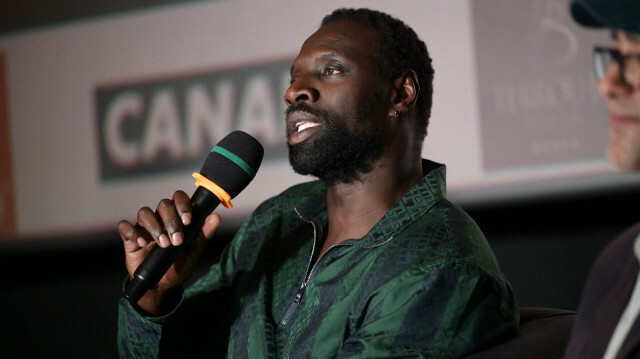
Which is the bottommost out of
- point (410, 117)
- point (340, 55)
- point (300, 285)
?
point (300, 285)

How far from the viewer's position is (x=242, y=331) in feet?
5.10

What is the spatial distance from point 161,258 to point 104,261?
211 centimetres

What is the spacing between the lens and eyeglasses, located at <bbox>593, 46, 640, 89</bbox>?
0.95 meters

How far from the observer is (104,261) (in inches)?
130

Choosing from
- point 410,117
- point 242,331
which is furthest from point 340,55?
point 242,331

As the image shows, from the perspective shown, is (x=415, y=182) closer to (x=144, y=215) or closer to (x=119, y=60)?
(x=144, y=215)

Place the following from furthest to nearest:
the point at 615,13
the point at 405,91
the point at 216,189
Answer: the point at 405,91, the point at 216,189, the point at 615,13

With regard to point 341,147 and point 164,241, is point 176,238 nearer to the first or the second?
point 164,241

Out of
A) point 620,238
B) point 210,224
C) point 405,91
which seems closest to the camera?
point 620,238

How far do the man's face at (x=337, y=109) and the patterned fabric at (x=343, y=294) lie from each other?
14 centimetres

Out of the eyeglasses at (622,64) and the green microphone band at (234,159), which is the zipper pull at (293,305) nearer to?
the green microphone band at (234,159)

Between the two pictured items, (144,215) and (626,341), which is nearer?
(626,341)

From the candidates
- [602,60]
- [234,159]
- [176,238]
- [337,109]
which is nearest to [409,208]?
[337,109]

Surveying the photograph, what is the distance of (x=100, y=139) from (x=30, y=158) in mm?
388
